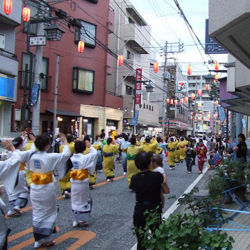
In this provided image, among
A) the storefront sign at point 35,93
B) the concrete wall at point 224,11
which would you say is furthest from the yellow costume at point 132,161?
the storefront sign at point 35,93

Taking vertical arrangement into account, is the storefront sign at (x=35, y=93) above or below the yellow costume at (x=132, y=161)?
above

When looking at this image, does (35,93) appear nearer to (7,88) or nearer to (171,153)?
(7,88)

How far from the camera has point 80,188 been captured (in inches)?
254

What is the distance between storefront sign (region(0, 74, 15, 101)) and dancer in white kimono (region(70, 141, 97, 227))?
11.2 m

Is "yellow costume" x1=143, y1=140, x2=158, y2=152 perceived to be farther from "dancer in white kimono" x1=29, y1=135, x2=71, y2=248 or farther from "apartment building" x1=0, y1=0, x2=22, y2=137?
"apartment building" x1=0, y1=0, x2=22, y2=137

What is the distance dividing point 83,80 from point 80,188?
68.7 feet

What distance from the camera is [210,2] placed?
5273 millimetres

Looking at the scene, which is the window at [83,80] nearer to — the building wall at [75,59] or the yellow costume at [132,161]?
the building wall at [75,59]

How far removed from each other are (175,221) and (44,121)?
22590 mm

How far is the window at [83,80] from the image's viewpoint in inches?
1028

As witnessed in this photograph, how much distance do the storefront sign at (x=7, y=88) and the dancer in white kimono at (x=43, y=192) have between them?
39.7ft

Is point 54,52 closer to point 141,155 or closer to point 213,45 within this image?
point 213,45

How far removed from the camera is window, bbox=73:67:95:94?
26109mm

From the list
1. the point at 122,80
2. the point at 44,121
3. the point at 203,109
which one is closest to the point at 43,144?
the point at 44,121
